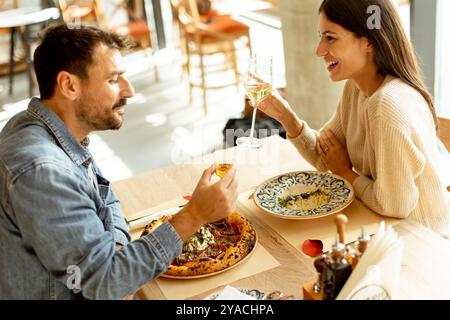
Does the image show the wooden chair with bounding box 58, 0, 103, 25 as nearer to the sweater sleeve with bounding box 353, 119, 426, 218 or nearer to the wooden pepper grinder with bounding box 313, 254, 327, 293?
the sweater sleeve with bounding box 353, 119, 426, 218

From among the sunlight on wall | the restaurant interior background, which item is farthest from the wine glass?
the sunlight on wall

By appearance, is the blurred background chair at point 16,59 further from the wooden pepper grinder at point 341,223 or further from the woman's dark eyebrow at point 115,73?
the wooden pepper grinder at point 341,223

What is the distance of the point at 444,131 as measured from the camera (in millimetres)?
2033

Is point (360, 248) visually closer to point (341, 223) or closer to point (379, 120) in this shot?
point (341, 223)

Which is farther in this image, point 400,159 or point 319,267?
point 400,159

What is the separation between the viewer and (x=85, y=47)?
4.61 feet

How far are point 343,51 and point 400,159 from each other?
1.33 ft

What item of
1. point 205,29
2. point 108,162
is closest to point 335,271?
point 108,162

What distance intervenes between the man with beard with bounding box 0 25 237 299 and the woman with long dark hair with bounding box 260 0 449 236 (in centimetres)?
45

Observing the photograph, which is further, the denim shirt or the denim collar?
the denim collar

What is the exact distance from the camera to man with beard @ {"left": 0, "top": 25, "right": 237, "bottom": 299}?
1172 mm
